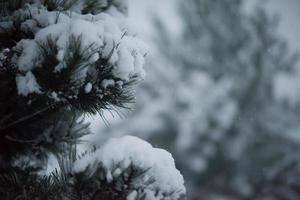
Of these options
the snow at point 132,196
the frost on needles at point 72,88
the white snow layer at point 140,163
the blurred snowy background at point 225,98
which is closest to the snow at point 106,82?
the frost on needles at point 72,88

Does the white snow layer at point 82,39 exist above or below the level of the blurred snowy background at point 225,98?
below

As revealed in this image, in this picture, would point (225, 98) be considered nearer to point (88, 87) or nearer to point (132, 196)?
point (88, 87)

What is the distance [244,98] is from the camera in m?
8.14

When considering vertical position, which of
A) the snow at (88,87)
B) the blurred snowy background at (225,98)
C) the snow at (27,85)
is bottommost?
the snow at (27,85)

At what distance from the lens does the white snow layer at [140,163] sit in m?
1.18

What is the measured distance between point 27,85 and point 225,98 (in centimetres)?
735

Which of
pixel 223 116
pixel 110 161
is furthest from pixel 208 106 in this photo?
pixel 110 161

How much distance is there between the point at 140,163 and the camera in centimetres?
119

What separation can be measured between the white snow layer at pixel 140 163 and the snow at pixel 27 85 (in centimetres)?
32

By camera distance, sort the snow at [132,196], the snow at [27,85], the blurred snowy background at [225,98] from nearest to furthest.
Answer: the snow at [132,196]
the snow at [27,85]
the blurred snowy background at [225,98]

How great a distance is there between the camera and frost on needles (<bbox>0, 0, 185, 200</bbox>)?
1.20 meters

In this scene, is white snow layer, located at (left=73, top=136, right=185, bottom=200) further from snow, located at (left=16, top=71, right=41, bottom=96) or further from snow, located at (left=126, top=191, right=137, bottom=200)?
snow, located at (left=16, top=71, right=41, bottom=96)

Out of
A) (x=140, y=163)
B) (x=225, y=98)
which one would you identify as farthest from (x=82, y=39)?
(x=225, y=98)

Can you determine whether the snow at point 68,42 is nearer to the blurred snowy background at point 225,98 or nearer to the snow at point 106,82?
the snow at point 106,82
